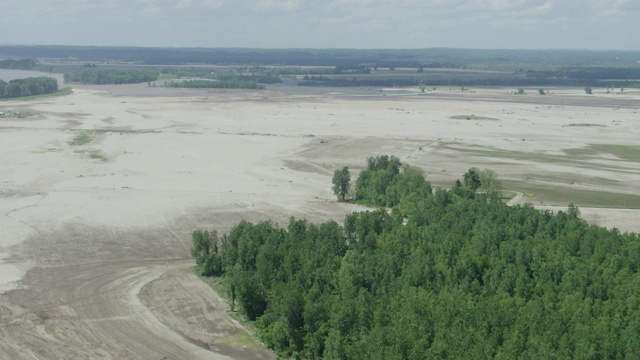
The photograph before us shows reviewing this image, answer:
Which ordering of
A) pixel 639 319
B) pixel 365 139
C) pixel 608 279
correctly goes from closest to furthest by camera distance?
pixel 639 319
pixel 608 279
pixel 365 139

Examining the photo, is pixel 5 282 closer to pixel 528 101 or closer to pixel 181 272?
pixel 181 272

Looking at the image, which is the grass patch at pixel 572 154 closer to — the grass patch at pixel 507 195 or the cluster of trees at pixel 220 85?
the grass patch at pixel 507 195

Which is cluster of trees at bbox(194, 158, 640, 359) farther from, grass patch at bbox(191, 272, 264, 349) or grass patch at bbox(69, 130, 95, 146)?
grass patch at bbox(69, 130, 95, 146)

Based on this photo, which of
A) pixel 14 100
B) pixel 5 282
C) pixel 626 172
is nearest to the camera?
pixel 5 282

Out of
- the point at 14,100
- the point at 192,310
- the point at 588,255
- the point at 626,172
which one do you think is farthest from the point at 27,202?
the point at 14,100

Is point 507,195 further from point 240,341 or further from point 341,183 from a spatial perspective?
point 240,341

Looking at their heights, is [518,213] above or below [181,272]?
above

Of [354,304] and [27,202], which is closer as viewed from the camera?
[354,304]
